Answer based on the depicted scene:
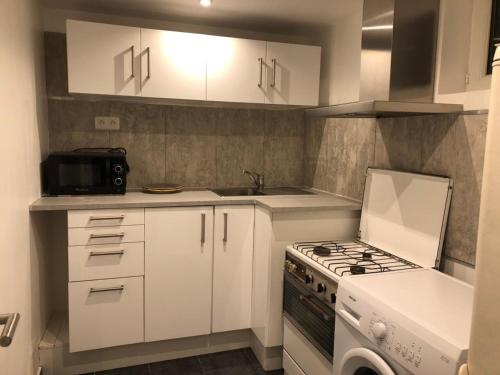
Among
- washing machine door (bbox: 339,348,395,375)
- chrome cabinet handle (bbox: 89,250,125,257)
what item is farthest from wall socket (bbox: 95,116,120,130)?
washing machine door (bbox: 339,348,395,375)

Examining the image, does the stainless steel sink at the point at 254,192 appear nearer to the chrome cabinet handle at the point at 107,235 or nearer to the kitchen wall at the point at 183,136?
the kitchen wall at the point at 183,136

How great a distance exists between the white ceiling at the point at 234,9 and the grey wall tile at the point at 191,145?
638 mm

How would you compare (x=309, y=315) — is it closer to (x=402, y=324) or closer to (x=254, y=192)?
(x=402, y=324)

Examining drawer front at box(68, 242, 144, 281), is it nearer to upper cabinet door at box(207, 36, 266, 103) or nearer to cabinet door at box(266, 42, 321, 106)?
upper cabinet door at box(207, 36, 266, 103)

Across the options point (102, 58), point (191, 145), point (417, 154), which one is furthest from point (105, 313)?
point (417, 154)

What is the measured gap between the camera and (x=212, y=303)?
252cm

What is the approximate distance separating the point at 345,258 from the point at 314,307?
11.3 inches

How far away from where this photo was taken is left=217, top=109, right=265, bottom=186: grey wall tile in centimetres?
302

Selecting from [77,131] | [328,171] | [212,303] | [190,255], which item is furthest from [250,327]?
[77,131]

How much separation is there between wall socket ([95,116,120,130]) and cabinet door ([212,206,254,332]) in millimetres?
962

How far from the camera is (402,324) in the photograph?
1.32 metres

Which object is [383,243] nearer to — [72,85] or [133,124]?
[133,124]

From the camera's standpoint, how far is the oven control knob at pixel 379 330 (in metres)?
1.38

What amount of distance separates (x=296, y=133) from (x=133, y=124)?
4.08ft
